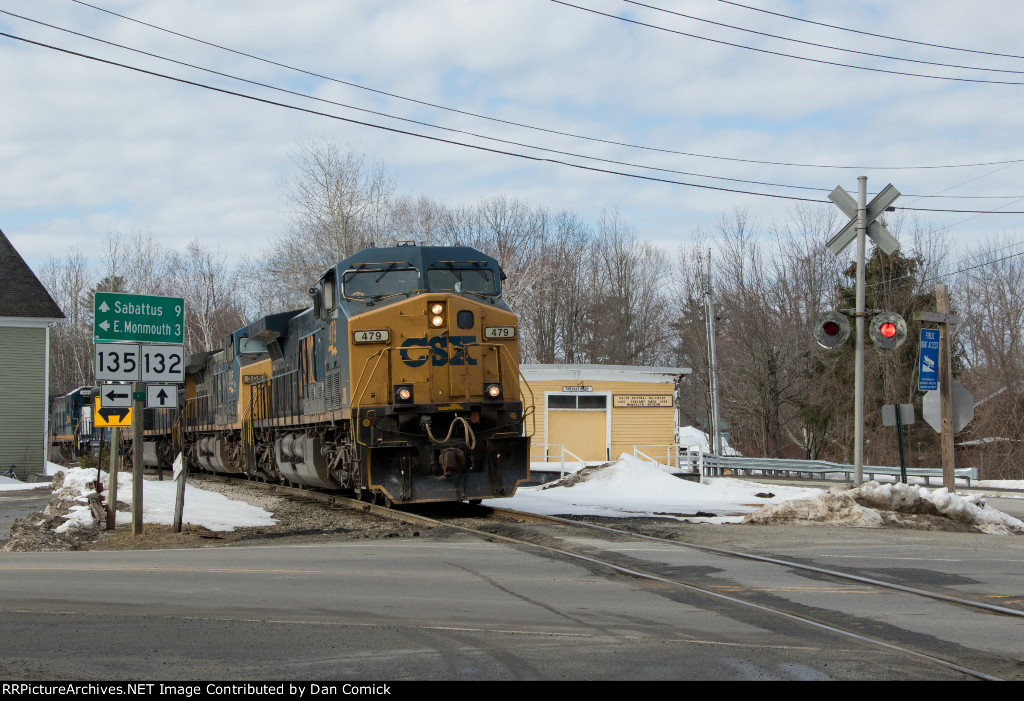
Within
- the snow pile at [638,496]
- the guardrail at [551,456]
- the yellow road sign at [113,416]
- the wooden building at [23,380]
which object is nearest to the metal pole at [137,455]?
the yellow road sign at [113,416]

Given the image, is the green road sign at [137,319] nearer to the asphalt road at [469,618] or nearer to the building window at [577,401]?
the asphalt road at [469,618]

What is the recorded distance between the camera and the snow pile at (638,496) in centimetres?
1722

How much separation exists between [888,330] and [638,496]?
8355 millimetres

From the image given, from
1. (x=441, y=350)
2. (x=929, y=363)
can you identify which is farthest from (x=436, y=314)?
(x=929, y=363)

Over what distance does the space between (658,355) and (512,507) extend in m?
48.2

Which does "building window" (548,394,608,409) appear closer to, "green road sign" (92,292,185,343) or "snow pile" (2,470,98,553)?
"snow pile" (2,470,98,553)

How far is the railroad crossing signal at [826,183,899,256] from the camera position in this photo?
1584 centimetres

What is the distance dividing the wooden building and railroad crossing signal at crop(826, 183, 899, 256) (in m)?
24.5

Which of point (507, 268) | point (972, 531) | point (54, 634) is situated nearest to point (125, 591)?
point (54, 634)

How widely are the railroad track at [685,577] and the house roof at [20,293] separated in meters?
18.2

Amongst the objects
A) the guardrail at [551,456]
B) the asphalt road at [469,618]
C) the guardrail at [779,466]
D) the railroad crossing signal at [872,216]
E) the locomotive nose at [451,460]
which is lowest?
the guardrail at [779,466]

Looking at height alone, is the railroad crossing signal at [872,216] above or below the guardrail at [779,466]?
above

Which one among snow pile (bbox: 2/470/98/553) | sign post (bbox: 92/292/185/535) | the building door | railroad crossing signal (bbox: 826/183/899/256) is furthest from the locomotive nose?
the building door

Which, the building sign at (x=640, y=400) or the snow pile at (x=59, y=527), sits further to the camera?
the building sign at (x=640, y=400)
